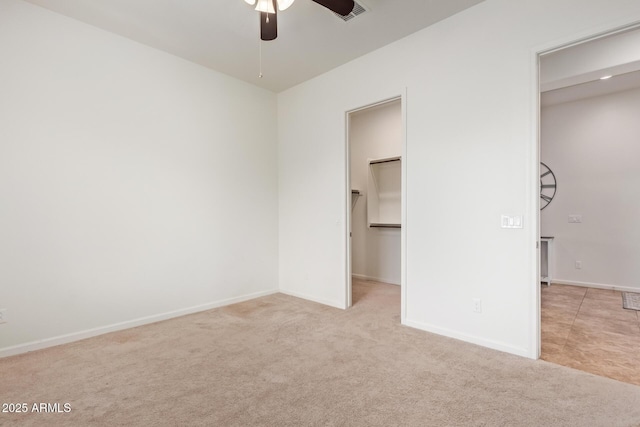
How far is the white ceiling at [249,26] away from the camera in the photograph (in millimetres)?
2684

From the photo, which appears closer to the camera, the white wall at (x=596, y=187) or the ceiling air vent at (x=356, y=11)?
the ceiling air vent at (x=356, y=11)

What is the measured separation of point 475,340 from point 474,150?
5.66 feet

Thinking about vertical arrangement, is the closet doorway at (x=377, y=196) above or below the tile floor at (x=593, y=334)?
above

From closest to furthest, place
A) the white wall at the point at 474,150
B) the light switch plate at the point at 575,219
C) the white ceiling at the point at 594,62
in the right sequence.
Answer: the white wall at the point at 474,150
the white ceiling at the point at 594,62
the light switch plate at the point at 575,219

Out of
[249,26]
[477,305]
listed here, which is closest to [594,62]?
[477,305]

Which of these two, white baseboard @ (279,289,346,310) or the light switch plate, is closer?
white baseboard @ (279,289,346,310)

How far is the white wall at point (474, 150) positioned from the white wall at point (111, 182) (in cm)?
164

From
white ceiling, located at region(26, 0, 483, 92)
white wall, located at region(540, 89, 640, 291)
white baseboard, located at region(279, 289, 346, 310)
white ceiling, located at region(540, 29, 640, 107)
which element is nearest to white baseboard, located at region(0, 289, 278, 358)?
white baseboard, located at region(279, 289, 346, 310)

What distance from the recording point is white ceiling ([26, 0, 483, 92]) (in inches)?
106

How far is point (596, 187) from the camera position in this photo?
4.89m

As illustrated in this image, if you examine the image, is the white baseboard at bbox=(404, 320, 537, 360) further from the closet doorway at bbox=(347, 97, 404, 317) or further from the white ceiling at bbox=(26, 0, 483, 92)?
the white ceiling at bbox=(26, 0, 483, 92)

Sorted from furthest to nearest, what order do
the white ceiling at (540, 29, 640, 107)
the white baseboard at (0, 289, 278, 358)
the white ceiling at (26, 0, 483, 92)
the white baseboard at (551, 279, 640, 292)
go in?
the white baseboard at (551, 279, 640, 292) < the white ceiling at (540, 29, 640, 107) < the white ceiling at (26, 0, 483, 92) < the white baseboard at (0, 289, 278, 358)

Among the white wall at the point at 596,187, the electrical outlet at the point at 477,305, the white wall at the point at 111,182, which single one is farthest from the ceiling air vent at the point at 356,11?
the white wall at the point at 596,187

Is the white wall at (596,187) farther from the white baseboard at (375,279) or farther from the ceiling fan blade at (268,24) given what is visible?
the ceiling fan blade at (268,24)
